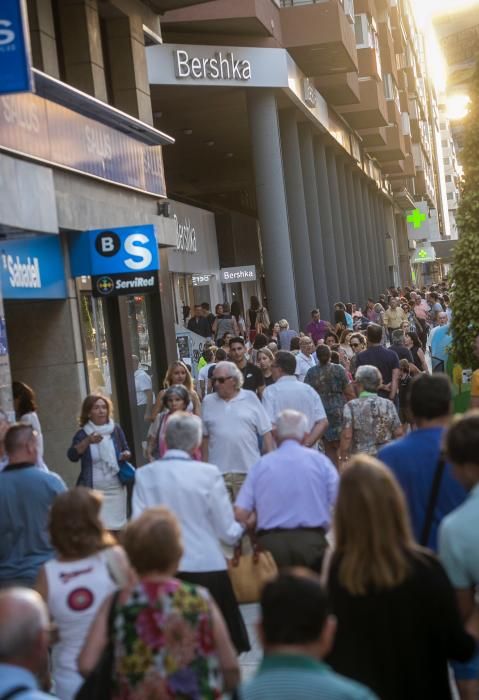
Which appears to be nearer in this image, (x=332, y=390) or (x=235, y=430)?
(x=235, y=430)

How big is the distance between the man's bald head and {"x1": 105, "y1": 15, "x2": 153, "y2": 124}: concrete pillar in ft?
55.2

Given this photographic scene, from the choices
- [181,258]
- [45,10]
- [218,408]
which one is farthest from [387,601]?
[181,258]

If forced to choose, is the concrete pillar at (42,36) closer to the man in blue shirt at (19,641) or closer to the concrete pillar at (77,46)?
the concrete pillar at (77,46)

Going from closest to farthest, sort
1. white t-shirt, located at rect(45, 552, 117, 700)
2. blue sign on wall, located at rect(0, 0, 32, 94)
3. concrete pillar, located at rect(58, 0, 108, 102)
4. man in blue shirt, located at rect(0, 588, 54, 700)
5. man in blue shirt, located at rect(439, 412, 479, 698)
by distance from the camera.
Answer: man in blue shirt, located at rect(0, 588, 54, 700) < man in blue shirt, located at rect(439, 412, 479, 698) < white t-shirt, located at rect(45, 552, 117, 700) < blue sign on wall, located at rect(0, 0, 32, 94) < concrete pillar, located at rect(58, 0, 108, 102)

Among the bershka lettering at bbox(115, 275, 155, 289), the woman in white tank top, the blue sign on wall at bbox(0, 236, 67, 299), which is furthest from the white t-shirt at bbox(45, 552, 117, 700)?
the bershka lettering at bbox(115, 275, 155, 289)

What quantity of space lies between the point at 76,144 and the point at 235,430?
7.17m

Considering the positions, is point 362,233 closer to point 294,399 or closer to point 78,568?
point 294,399

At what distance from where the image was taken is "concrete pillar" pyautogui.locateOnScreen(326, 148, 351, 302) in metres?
46.8

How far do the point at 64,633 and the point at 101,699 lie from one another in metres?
1.03

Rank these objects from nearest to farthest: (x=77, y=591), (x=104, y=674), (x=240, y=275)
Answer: (x=104, y=674) < (x=77, y=591) < (x=240, y=275)

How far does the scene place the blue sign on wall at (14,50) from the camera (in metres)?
10.8

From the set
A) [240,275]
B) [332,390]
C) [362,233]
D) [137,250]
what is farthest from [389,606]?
[362,233]

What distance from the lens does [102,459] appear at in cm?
1089

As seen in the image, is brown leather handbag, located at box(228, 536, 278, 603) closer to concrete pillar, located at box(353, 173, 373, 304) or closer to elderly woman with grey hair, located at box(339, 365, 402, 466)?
elderly woman with grey hair, located at box(339, 365, 402, 466)
